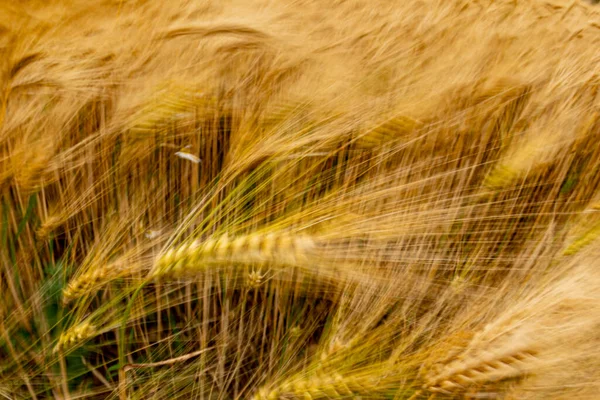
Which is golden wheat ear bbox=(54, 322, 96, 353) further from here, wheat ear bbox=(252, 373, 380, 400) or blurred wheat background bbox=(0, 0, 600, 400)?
wheat ear bbox=(252, 373, 380, 400)

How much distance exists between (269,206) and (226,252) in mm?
104

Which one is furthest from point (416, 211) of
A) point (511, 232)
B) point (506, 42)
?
point (506, 42)

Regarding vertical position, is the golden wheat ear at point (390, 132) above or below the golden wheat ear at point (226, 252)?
above

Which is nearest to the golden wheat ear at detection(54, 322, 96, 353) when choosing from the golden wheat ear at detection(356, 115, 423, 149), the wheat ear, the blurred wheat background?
the blurred wheat background

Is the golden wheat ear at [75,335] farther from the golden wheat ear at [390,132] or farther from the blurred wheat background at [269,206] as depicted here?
the golden wheat ear at [390,132]

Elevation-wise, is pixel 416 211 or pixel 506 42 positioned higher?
pixel 506 42

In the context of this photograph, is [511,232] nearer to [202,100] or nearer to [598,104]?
[598,104]

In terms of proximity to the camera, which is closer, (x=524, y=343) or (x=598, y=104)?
(x=524, y=343)

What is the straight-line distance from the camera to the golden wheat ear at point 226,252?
707 millimetres

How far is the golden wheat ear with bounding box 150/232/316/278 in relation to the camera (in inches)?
27.8

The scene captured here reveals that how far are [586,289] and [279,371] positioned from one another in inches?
17.6

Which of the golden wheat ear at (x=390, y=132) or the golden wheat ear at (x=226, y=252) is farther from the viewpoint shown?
the golden wheat ear at (x=390, y=132)

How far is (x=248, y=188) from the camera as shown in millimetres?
815

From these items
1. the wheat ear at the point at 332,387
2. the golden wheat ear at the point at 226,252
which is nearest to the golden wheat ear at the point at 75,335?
the golden wheat ear at the point at 226,252
